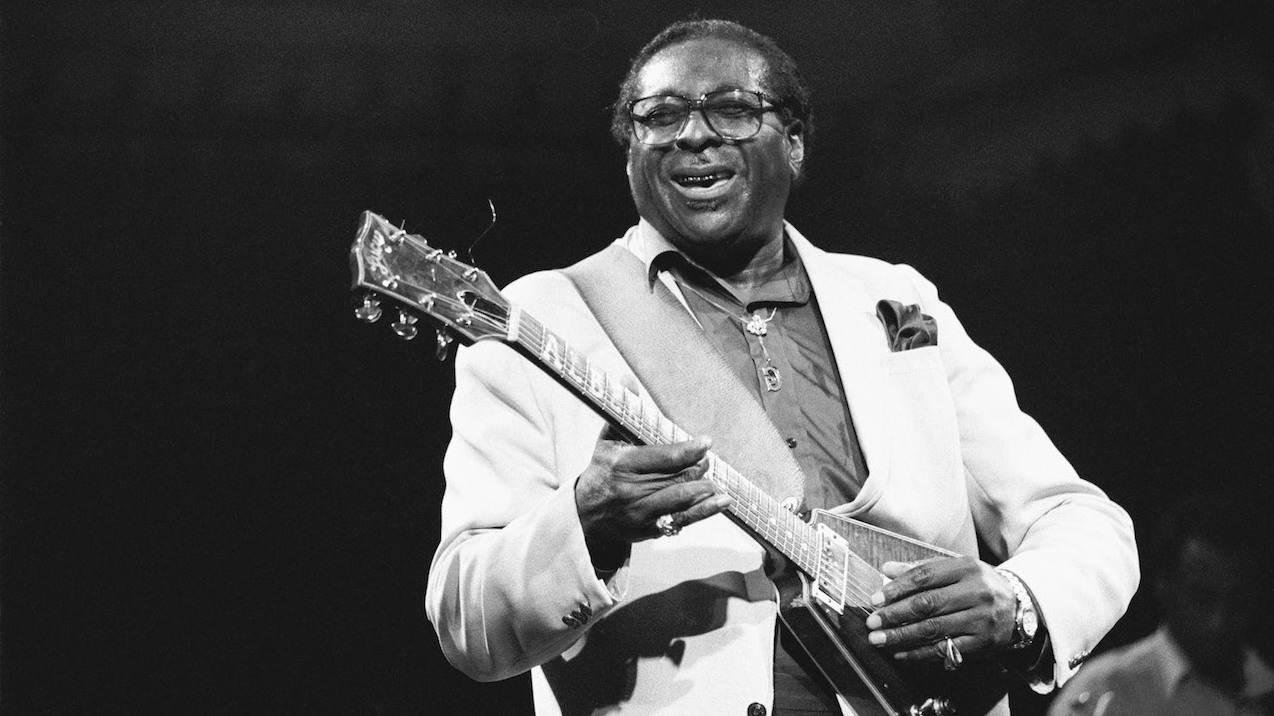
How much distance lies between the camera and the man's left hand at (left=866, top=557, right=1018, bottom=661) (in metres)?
2.02

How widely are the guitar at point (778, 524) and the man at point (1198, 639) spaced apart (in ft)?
0.85

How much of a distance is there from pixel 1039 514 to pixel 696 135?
0.96m

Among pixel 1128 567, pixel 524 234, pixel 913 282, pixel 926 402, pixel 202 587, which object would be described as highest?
pixel 524 234

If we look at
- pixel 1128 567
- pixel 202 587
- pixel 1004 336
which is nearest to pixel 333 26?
pixel 202 587

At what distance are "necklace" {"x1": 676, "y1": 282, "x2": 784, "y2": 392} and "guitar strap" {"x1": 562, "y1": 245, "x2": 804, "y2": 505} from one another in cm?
10

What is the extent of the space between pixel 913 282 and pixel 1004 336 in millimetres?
601

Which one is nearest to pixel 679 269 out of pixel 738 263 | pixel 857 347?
pixel 738 263

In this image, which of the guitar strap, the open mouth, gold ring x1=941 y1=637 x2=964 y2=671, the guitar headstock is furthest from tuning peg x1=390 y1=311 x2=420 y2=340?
gold ring x1=941 y1=637 x2=964 y2=671

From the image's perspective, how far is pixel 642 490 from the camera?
1.69 metres

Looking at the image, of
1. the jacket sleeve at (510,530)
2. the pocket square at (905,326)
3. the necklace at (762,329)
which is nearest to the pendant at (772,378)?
the necklace at (762,329)

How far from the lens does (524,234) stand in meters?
2.87

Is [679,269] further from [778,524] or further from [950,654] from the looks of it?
[950,654]

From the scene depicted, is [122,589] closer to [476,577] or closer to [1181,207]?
[476,577]

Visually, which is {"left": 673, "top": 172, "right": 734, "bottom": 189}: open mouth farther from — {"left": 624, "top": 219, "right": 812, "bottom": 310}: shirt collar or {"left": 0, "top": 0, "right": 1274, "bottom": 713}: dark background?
{"left": 0, "top": 0, "right": 1274, "bottom": 713}: dark background
